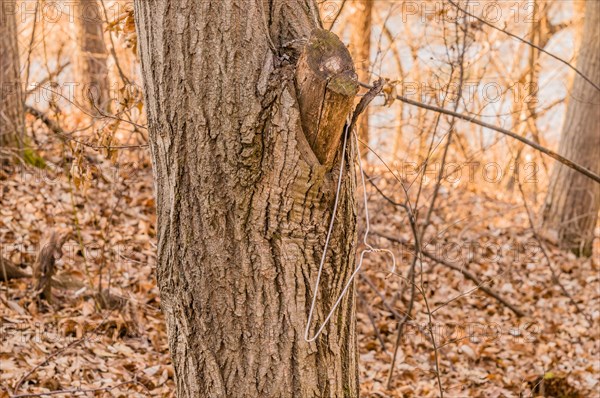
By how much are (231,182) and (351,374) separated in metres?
0.81

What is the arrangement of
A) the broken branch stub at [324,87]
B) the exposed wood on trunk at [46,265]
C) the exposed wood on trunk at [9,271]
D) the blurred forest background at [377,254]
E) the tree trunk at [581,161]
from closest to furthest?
the broken branch stub at [324,87] < the blurred forest background at [377,254] < the exposed wood on trunk at [46,265] < the exposed wood on trunk at [9,271] < the tree trunk at [581,161]

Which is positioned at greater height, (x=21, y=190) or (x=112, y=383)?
(x=21, y=190)

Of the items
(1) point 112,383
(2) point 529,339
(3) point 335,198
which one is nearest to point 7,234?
(1) point 112,383

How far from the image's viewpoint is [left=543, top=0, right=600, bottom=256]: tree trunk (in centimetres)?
730

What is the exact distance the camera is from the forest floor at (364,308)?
396 cm

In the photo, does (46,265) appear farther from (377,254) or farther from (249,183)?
(377,254)

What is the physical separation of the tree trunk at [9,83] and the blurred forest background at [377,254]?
0.02 m

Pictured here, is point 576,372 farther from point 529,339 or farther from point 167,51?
point 167,51

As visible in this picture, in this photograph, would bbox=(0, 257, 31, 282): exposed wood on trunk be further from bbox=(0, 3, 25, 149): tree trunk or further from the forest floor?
bbox=(0, 3, 25, 149): tree trunk

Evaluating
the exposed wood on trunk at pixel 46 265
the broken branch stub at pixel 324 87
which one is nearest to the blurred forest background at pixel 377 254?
the exposed wood on trunk at pixel 46 265

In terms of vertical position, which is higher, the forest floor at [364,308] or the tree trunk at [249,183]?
the tree trunk at [249,183]

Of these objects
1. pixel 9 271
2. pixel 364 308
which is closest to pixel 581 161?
pixel 364 308

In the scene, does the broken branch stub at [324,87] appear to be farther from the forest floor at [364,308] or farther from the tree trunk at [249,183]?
the forest floor at [364,308]

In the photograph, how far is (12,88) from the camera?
602cm
